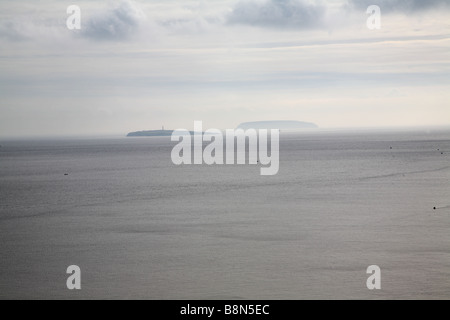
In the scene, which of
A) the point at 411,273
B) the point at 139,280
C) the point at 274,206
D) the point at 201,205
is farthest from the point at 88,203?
the point at 411,273

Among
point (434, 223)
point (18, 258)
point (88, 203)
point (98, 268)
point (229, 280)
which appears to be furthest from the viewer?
point (88, 203)

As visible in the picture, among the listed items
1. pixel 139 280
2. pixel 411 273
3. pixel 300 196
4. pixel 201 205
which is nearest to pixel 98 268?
pixel 139 280

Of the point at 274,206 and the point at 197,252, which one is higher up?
the point at 274,206

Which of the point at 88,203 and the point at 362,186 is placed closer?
the point at 88,203

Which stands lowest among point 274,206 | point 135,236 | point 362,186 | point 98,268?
point 98,268

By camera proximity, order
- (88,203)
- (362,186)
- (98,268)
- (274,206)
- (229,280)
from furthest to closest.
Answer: (362,186), (88,203), (274,206), (98,268), (229,280)
